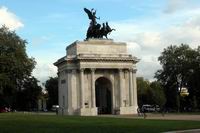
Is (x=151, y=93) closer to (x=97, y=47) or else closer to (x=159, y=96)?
(x=159, y=96)

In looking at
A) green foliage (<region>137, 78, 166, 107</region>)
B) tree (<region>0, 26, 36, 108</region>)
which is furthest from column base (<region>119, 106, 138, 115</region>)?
green foliage (<region>137, 78, 166, 107</region>)

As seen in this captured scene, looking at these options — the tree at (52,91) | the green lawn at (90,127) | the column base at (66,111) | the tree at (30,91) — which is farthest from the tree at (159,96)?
the green lawn at (90,127)

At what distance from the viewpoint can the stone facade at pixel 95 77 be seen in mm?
80188

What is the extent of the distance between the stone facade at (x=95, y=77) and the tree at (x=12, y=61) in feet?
22.6

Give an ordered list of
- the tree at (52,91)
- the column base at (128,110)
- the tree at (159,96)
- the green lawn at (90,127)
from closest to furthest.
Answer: the green lawn at (90,127) → the column base at (128,110) → the tree at (159,96) → the tree at (52,91)

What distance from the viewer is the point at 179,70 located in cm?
11112

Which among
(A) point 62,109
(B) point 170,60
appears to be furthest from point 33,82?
(B) point 170,60

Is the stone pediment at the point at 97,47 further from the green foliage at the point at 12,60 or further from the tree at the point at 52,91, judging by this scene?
the tree at the point at 52,91

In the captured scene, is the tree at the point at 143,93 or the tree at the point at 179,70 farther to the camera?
the tree at the point at 143,93

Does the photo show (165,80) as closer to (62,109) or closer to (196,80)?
(196,80)

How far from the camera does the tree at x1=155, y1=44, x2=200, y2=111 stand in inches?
4261

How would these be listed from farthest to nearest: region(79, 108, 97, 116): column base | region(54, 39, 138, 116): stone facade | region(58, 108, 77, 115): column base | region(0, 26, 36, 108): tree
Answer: region(0, 26, 36, 108): tree < region(54, 39, 138, 116): stone facade < region(58, 108, 77, 115): column base < region(79, 108, 97, 116): column base

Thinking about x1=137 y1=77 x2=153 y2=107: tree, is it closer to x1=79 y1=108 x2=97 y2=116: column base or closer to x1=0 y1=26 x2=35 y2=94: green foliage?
x1=0 y1=26 x2=35 y2=94: green foliage

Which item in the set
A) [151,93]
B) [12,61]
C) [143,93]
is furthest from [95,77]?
[143,93]
